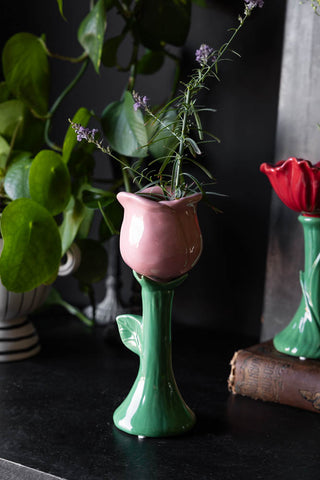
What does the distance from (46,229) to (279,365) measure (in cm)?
38

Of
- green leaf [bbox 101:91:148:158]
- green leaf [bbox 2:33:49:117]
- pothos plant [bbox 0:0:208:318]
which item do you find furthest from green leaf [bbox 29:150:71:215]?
green leaf [bbox 2:33:49:117]

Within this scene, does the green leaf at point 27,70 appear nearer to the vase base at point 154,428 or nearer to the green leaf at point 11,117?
the green leaf at point 11,117

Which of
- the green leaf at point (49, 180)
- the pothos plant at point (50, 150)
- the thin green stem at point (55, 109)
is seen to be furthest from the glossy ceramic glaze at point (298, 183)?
the thin green stem at point (55, 109)

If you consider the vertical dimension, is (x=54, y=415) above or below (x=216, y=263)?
below

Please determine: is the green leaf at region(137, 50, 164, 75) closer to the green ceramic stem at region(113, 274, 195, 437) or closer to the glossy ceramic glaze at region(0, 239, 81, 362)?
the glossy ceramic glaze at region(0, 239, 81, 362)

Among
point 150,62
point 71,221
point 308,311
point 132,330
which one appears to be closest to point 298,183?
point 308,311

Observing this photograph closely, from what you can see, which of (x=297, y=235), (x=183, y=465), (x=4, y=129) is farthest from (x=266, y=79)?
(x=183, y=465)

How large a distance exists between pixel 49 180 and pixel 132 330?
288 millimetres

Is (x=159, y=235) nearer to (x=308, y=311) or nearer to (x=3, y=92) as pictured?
(x=308, y=311)

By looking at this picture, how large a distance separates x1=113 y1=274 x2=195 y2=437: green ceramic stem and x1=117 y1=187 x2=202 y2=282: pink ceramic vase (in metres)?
0.04

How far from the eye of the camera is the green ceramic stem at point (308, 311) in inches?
35.2

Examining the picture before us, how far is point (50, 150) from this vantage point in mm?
984

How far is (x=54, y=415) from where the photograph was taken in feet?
2.74

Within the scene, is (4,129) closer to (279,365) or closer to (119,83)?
(119,83)
